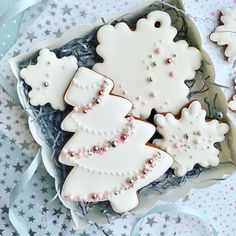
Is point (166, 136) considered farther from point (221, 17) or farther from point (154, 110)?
point (221, 17)

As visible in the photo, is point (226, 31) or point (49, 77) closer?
point (49, 77)

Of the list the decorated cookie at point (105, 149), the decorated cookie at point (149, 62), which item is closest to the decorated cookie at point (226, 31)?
the decorated cookie at point (149, 62)

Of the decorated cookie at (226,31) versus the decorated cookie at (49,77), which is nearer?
the decorated cookie at (49,77)

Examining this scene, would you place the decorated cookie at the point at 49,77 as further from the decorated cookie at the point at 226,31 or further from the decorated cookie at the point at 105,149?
the decorated cookie at the point at 226,31

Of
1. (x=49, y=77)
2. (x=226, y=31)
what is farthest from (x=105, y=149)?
(x=226, y=31)

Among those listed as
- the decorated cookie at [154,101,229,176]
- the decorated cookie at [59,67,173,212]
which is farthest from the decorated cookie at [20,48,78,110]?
the decorated cookie at [154,101,229,176]

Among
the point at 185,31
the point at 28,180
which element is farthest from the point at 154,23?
the point at 28,180

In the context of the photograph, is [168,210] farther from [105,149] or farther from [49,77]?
[49,77]
